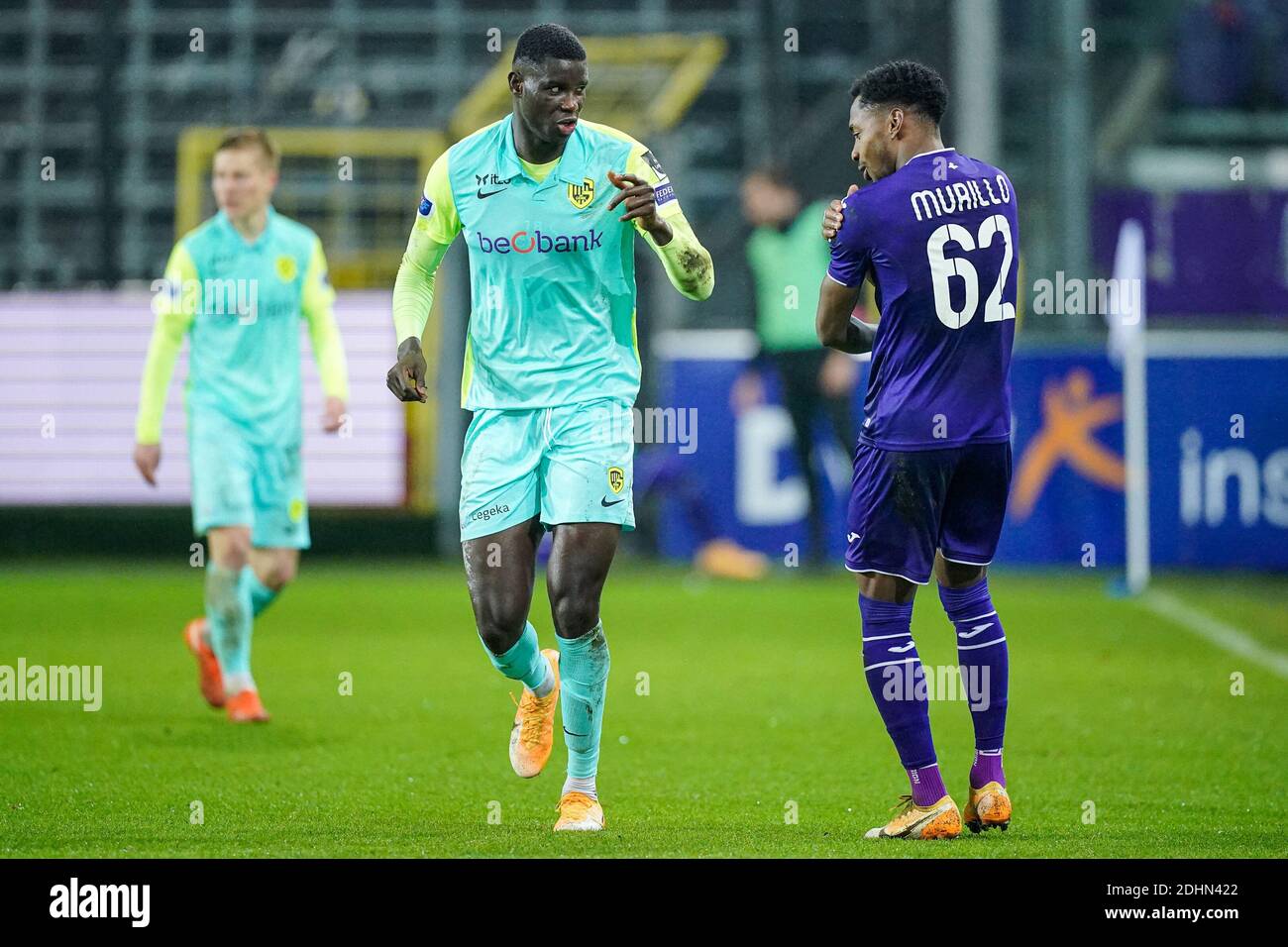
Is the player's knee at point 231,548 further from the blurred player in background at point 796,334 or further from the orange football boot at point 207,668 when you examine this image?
the blurred player in background at point 796,334

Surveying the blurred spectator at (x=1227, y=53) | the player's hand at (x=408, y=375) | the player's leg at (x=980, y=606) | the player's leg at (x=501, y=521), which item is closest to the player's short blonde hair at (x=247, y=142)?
the player's hand at (x=408, y=375)

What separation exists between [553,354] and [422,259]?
1.87ft

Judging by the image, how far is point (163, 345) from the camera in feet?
29.7

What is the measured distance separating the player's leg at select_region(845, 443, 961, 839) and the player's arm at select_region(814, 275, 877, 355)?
0.35m

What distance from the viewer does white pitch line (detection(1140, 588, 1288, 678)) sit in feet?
35.8

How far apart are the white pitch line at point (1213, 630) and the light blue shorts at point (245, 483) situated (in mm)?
4841

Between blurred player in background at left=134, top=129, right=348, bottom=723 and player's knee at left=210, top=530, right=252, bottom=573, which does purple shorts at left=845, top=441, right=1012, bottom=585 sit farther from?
player's knee at left=210, top=530, right=252, bottom=573

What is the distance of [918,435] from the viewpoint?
20.3 feet

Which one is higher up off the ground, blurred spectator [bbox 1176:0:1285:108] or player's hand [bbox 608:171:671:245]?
blurred spectator [bbox 1176:0:1285:108]

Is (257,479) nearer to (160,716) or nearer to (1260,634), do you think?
(160,716)

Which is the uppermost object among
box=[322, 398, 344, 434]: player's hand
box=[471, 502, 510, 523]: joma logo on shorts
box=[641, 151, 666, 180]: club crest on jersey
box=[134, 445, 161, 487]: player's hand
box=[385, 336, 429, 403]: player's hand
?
box=[641, 151, 666, 180]: club crest on jersey

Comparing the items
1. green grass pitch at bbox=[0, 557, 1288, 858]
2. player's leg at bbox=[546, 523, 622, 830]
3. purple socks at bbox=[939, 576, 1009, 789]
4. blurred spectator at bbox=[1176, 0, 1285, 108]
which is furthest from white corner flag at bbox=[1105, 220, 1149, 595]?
player's leg at bbox=[546, 523, 622, 830]

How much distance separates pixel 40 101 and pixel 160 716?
10.6m
